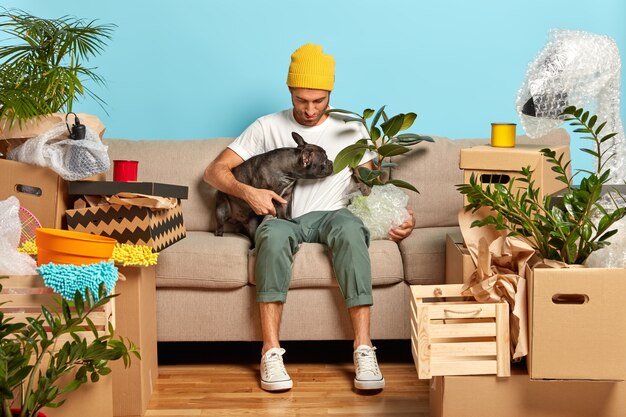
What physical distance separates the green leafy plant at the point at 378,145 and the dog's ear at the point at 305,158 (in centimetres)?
9

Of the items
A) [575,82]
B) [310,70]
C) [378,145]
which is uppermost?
[310,70]

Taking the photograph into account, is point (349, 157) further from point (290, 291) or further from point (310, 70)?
point (290, 291)

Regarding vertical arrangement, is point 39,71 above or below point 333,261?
above

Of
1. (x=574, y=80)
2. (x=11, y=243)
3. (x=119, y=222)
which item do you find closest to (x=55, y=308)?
(x=11, y=243)

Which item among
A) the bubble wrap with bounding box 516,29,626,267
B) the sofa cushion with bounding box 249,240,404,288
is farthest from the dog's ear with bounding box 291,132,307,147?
the bubble wrap with bounding box 516,29,626,267

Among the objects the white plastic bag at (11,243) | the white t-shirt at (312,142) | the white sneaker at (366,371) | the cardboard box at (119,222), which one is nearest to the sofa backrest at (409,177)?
the white t-shirt at (312,142)

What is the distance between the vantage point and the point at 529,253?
8.06 ft

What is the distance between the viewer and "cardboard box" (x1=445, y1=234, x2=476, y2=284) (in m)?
2.68

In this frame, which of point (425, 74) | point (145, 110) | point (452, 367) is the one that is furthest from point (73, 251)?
point (425, 74)

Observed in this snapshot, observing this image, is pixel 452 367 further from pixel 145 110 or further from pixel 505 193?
pixel 145 110

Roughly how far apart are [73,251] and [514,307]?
3.72 ft

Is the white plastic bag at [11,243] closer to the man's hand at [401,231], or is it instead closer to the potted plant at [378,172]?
the potted plant at [378,172]

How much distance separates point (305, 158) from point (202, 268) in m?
0.55

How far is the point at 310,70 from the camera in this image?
3393 millimetres
